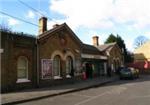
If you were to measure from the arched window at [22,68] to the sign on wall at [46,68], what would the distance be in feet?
6.88

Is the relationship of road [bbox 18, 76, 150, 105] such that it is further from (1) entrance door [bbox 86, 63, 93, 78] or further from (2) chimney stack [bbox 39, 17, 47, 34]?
(1) entrance door [bbox 86, 63, 93, 78]

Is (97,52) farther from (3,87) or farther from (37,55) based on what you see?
(3,87)

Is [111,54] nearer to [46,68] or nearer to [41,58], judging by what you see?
[46,68]

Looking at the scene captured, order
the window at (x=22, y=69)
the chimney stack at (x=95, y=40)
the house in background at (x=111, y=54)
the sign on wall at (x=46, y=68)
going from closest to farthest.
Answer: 1. the window at (x=22, y=69)
2. the sign on wall at (x=46, y=68)
3. the house in background at (x=111, y=54)
4. the chimney stack at (x=95, y=40)

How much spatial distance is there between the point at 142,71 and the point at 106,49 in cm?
1624

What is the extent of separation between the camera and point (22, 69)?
22797 millimetres

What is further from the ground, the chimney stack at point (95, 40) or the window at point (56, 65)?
the chimney stack at point (95, 40)

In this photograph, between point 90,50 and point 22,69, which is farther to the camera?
point 90,50

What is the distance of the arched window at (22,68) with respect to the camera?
22.4 meters

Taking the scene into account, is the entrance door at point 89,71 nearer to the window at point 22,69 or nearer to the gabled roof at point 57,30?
the gabled roof at point 57,30

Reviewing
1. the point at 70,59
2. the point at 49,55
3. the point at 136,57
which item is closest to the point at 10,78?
the point at 49,55

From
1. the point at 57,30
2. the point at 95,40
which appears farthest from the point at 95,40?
the point at 57,30

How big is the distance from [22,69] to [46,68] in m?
3.08

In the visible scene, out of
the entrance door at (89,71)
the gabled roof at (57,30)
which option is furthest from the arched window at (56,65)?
the entrance door at (89,71)
